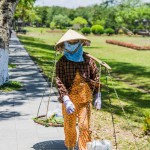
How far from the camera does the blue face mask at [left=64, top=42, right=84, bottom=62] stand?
5598 millimetres

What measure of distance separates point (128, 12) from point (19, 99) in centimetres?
7575

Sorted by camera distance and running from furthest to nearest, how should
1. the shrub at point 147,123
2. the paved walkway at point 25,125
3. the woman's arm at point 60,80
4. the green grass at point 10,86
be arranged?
the green grass at point 10,86 < the shrub at point 147,123 < the paved walkway at point 25,125 < the woman's arm at point 60,80

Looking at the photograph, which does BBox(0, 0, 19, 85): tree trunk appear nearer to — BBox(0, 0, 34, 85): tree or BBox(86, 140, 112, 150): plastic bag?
BBox(0, 0, 34, 85): tree

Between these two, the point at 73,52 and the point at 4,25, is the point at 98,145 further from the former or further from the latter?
the point at 4,25

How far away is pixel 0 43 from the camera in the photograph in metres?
11.8

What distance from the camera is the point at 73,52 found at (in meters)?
5.60

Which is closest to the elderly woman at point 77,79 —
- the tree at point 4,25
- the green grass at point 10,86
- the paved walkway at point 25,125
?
the paved walkway at point 25,125

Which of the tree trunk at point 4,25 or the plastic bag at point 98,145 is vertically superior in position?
the tree trunk at point 4,25

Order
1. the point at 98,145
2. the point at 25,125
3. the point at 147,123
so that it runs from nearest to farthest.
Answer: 1. the point at 98,145
2. the point at 147,123
3. the point at 25,125

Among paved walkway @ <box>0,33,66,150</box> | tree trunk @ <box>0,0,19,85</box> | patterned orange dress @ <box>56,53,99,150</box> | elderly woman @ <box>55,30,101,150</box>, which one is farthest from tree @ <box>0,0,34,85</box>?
patterned orange dress @ <box>56,53,99,150</box>

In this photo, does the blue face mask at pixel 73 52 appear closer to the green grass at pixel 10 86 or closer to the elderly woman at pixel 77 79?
the elderly woman at pixel 77 79

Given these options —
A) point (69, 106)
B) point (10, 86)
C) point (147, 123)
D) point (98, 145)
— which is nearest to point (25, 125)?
point (147, 123)

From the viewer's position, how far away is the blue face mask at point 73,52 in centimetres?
560

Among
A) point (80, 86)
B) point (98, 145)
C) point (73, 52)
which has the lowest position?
point (98, 145)
